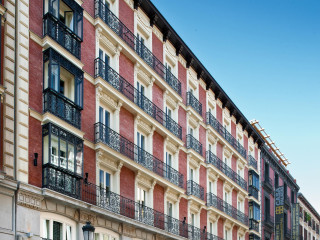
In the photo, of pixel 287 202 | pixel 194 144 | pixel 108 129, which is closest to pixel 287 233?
pixel 287 202

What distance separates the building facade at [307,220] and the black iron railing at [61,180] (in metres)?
50.0

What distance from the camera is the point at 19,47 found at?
21.9 m

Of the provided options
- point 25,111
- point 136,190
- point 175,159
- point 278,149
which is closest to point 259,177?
point 278,149

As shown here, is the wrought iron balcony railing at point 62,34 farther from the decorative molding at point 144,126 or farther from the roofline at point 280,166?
the roofline at point 280,166

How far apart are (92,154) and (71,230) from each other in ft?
12.7

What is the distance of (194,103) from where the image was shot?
39.5 m

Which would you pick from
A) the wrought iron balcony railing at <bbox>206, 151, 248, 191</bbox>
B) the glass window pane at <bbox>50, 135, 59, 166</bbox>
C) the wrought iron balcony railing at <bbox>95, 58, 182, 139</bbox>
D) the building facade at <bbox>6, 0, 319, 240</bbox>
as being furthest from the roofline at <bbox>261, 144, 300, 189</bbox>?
the glass window pane at <bbox>50, 135, 59, 166</bbox>

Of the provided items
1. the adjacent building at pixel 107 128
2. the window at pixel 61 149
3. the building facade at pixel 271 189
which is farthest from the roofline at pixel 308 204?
the window at pixel 61 149

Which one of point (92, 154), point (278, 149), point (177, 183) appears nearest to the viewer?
point (92, 154)

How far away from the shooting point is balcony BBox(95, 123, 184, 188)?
26867 mm

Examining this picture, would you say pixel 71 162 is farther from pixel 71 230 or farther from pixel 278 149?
pixel 278 149

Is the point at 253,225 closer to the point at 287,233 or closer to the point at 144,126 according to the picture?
the point at 287,233

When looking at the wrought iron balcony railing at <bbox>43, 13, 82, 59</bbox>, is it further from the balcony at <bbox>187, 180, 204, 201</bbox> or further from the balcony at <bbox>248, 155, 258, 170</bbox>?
the balcony at <bbox>248, 155, 258, 170</bbox>

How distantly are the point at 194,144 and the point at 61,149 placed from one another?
16.4 m
